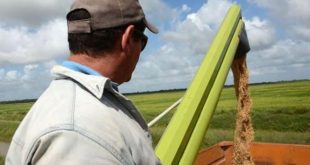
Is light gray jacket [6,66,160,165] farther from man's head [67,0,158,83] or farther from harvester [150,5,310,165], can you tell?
harvester [150,5,310,165]

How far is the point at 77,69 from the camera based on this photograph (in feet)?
4.51

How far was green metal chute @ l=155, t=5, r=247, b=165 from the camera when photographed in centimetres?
184

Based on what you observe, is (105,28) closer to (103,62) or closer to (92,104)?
(103,62)

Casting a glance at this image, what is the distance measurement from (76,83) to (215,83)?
1262mm

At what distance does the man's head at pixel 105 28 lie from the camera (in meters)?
1.40

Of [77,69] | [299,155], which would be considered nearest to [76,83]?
[77,69]

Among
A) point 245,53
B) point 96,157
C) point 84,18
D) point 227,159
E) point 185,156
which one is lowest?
point 227,159

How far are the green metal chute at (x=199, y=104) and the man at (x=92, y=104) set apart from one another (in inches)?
15.5

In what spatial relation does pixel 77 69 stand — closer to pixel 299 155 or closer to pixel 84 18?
pixel 84 18

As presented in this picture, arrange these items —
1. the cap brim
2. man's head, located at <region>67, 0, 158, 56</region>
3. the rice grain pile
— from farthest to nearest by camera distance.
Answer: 1. the rice grain pile
2. the cap brim
3. man's head, located at <region>67, 0, 158, 56</region>

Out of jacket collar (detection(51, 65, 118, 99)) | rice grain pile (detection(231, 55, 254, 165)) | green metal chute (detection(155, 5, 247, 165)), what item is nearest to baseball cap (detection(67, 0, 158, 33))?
jacket collar (detection(51, 65, 118, 99))

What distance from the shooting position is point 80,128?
1172mm

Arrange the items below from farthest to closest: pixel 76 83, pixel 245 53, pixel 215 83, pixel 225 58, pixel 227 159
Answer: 1. pixel 227 159
2. pixel 245 53
3. pixel 225 58
4. pixel 215 83
5. pixel 76 83

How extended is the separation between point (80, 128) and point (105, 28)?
368 millimetres
